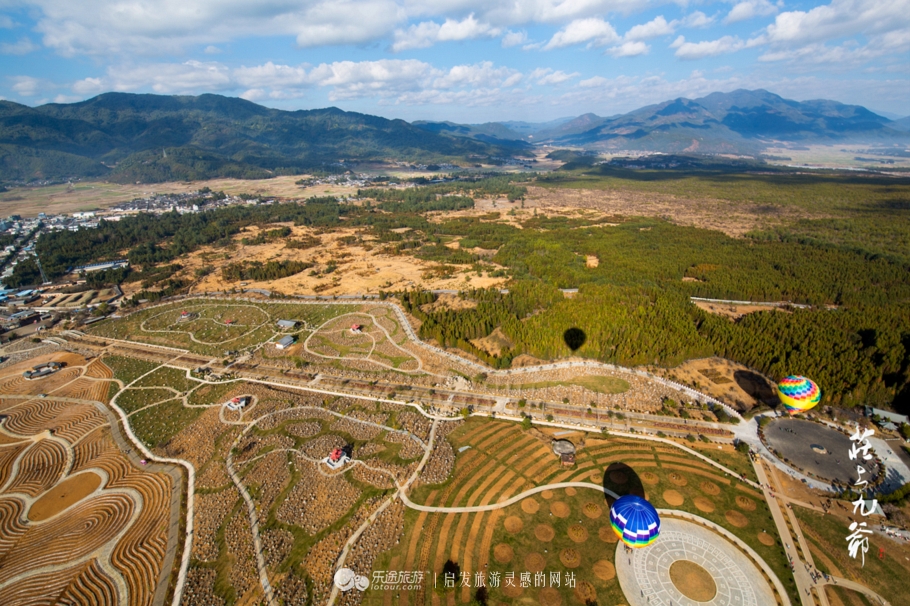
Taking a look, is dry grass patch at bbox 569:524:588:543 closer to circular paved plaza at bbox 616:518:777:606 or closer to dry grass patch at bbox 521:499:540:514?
circular paved plaza at bbox 616:518:777:606

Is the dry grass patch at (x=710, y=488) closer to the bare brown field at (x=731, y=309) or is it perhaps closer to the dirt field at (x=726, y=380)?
the dirt field at (x=726, y=380)

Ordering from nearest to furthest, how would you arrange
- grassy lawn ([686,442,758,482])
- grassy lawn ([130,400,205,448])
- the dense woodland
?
grassy lawn ([686,442,758,482])
grassy lawn ([130,400,205,448])
the dense woodland

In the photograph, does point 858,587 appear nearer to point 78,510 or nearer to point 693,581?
point 693,581

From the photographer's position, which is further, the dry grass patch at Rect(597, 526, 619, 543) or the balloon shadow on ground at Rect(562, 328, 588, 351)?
the balloon shadow on ground at Rect(562, 328, 588, 351)

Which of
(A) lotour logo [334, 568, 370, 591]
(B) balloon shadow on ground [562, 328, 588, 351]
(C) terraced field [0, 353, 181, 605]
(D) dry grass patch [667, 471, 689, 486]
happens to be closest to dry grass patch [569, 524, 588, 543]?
(D) dry grass patch [667, 471, 689, 486]

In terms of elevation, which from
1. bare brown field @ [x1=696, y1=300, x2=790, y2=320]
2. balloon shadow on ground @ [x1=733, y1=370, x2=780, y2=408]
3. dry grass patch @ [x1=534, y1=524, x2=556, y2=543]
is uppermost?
bare brown field @ [x1=696, y1=300, x2=790, y2=320]

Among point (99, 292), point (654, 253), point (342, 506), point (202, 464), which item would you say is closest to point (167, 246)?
point (99, 292)

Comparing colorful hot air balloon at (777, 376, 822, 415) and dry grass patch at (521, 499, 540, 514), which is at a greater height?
colorful hot air balloon at (777, 376, 822, 415)
